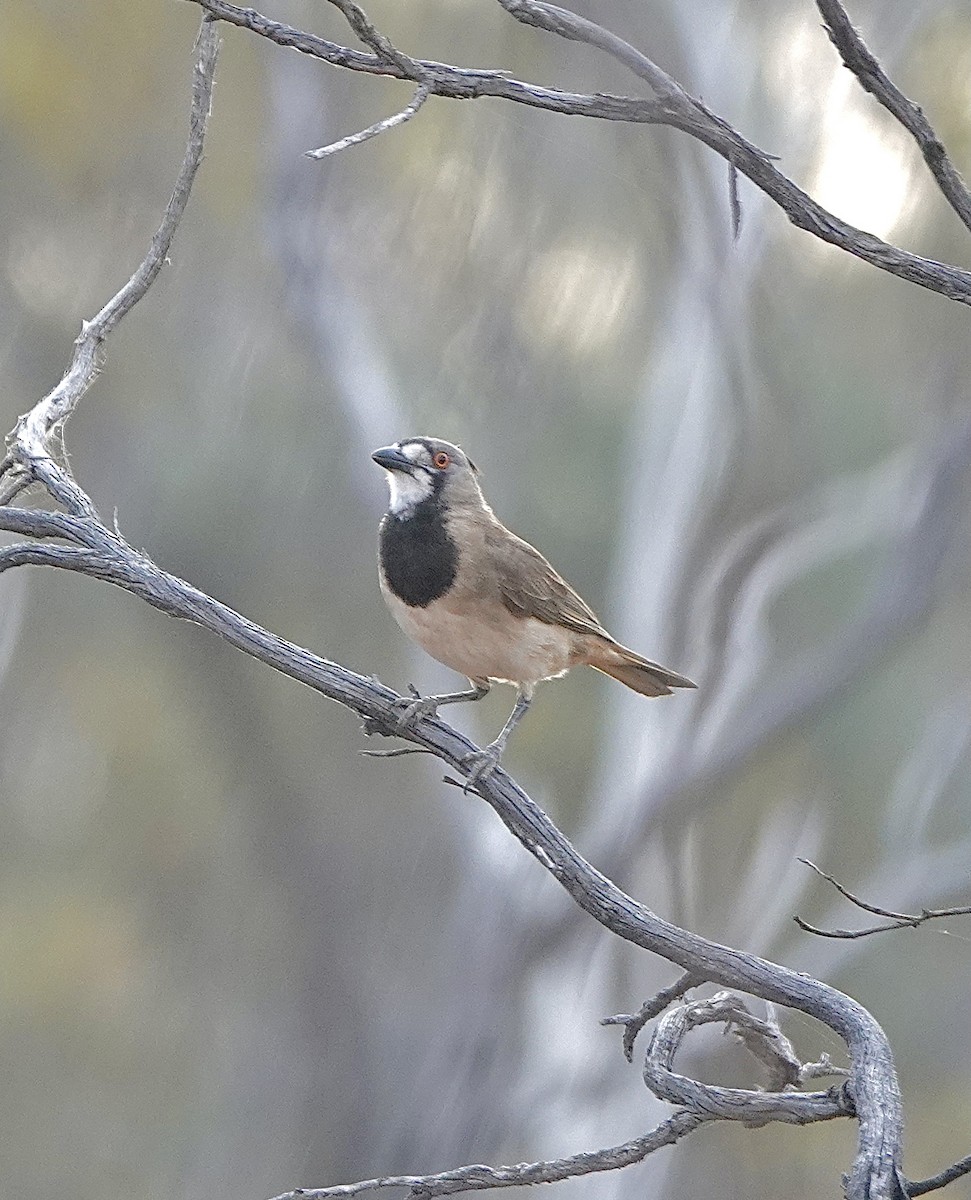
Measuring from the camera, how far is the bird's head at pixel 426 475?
310cm

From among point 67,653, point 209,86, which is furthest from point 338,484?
point 209,86

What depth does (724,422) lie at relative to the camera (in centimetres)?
755

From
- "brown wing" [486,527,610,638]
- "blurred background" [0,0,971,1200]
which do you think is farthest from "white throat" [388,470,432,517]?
"blurred background" [0,0,971,1200]

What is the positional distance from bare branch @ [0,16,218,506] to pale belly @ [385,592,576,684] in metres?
0.88

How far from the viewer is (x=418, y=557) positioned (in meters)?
2.92

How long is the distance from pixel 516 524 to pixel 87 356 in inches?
224

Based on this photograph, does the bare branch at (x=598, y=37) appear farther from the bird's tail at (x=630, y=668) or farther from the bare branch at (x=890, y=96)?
the bird's tail at (x=630, y=668)

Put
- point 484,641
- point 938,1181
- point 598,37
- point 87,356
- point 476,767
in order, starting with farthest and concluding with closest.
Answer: point 484,641 < point 87,356 < point 476,767 < point 598,37 < point 938,1181

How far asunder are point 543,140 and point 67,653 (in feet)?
12.9

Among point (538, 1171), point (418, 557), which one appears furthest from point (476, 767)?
point (418, 557)

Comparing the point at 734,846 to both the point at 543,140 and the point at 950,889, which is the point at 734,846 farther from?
the point at 543,140

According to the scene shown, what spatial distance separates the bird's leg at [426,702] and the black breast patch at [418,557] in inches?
7.7

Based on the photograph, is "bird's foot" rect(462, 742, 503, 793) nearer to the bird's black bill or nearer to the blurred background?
the bird's black bill

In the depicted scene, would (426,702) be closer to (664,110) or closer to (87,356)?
(87,356)
